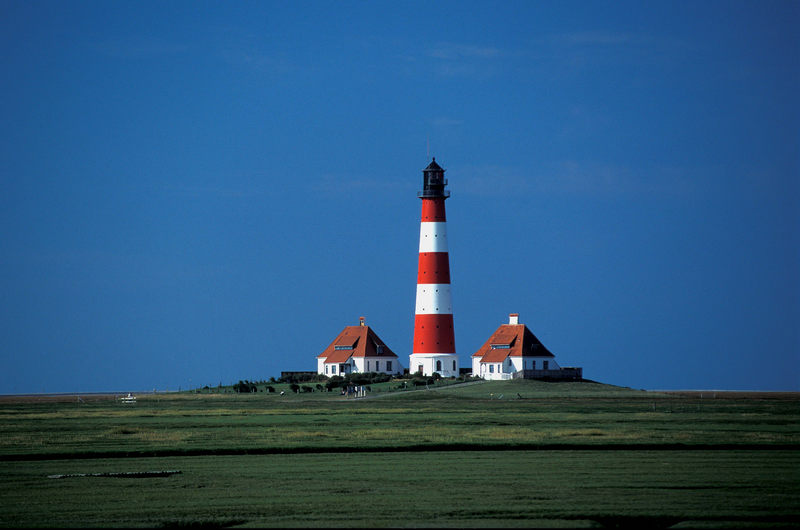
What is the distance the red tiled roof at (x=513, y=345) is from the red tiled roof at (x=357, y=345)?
9134 millimetres

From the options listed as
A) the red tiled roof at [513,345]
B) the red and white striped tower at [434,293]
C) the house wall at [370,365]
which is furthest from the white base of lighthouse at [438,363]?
the house wall at [370,365]

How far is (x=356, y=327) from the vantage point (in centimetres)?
9275

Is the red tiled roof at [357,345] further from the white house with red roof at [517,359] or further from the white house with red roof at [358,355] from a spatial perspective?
the white house with red roof at [517,359]

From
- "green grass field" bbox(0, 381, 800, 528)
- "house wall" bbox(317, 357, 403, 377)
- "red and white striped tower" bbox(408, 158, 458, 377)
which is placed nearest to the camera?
"green grass field" bbox(0, 381, 800, 528)

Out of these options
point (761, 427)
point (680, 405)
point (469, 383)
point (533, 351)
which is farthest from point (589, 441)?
point (533, 351)

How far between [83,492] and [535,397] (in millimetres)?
44730

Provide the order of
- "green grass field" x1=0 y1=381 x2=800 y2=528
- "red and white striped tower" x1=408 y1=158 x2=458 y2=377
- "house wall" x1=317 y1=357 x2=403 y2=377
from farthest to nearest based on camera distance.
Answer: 1. "house wall" x1=317 y1=357 x2=403 y2=377
2. "red and white striped tower" x1=408 y1=158 x2=458 y2=377
3. "green grass field" x1=0 y1=381 x2=800 y2=528

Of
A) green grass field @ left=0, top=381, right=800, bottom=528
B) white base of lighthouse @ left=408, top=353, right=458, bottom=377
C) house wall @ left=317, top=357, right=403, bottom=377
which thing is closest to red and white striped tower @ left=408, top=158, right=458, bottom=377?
white base of lighthouse @ left=408, top=353, right=458, bottom=377

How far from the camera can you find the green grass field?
21297mm

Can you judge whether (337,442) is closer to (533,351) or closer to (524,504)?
(524,504)

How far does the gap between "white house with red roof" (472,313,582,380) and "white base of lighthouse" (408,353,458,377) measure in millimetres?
2879

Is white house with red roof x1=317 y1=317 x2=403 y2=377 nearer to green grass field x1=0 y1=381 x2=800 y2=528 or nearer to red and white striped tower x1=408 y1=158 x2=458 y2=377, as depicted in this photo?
red and white striped tower x1=408 y1=158 x2=458 y2=377

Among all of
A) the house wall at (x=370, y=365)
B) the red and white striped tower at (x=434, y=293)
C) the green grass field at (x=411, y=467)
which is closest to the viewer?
the green grass field at (x=411, y=467)

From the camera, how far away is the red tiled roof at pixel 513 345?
8281 centimetres
